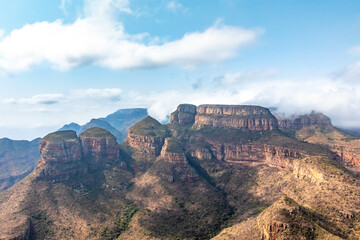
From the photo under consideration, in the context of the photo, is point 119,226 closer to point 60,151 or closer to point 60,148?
point 60,151

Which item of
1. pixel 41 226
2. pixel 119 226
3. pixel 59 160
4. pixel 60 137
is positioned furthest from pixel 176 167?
pixel 41 226

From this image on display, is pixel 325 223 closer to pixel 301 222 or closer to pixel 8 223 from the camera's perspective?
pixel 301 222

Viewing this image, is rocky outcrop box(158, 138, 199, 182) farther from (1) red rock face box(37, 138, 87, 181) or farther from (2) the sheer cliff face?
(1) red rock face box(37, 138, 87, 181)

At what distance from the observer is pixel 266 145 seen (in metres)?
184

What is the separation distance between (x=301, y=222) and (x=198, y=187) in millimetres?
99010

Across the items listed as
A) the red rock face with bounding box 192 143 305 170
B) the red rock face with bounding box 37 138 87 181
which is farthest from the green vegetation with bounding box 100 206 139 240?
the red rock face with bounding box 192 143 305 170

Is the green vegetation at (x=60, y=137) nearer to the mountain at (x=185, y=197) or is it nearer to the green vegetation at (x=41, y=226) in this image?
the mountain at (x=185, y=197)

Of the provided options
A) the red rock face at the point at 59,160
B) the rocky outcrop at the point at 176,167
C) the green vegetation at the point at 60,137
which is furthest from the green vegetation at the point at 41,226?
the rocky outcrop at the point at 176,167

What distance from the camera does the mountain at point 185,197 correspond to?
90.4 meters

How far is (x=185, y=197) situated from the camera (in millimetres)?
161250

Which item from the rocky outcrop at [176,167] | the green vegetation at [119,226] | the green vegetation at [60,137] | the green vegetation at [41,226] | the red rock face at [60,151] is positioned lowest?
the green vegetation at [119,226]

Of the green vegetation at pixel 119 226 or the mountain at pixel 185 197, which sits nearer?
the mountain at pixel 185 197

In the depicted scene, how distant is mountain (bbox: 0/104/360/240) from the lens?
297 feet

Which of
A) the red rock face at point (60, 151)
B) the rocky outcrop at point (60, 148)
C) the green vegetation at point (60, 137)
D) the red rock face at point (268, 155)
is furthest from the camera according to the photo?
the green vegetation at point (60, 137)
